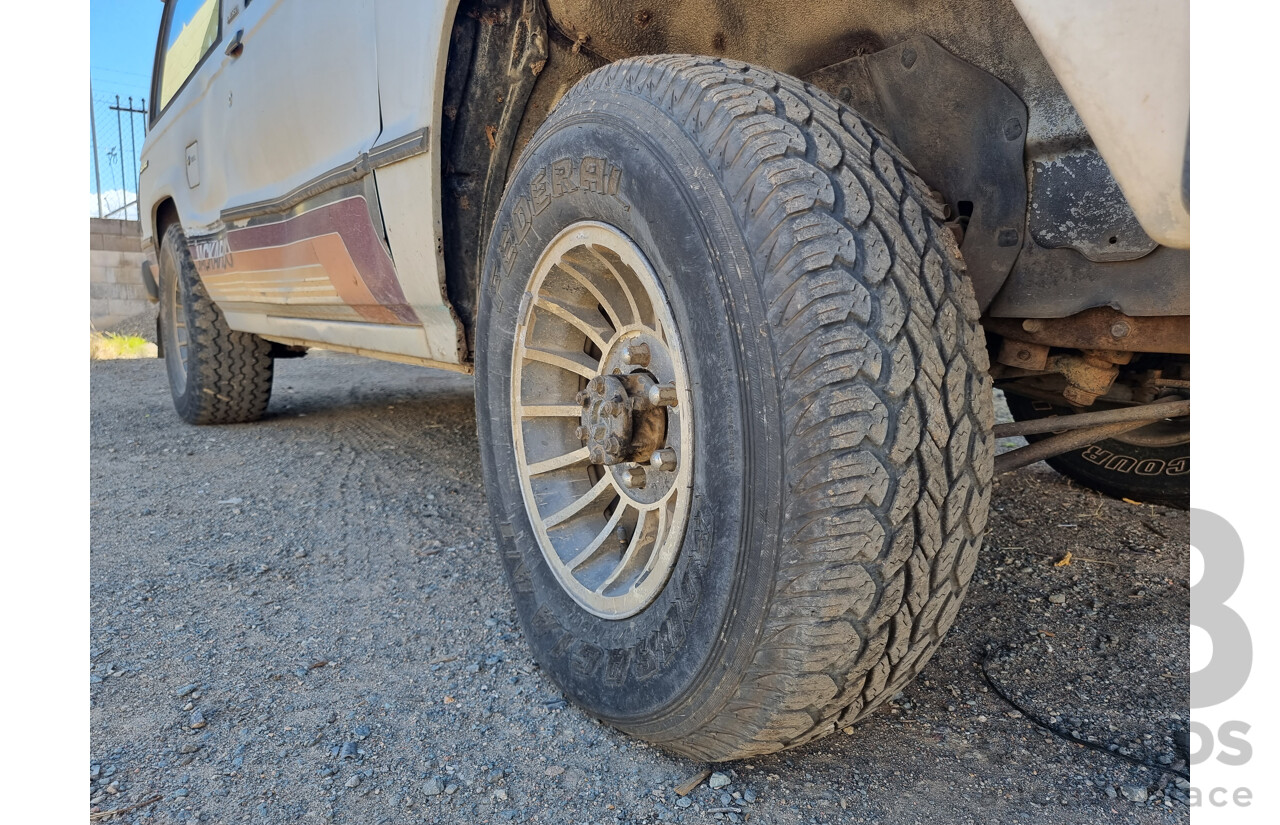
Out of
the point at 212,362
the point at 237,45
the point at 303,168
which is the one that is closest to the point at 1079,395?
the point at 303,168

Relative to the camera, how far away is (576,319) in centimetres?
166

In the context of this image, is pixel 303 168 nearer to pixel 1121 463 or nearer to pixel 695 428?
pixel 695 428

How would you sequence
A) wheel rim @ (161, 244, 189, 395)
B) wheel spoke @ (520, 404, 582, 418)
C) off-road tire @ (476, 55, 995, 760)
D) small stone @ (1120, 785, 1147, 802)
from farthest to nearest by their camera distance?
wheel rim @ (161, 244, 189, 395)
wheel spoke @ (520, 404, 582, 418)
small stone @ (1120, 785, 1147, 802)
off-road tire @ (476, 55, 995, 760)

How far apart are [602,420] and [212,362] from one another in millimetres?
3412

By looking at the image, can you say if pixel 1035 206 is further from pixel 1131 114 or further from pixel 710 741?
pixel 710 741

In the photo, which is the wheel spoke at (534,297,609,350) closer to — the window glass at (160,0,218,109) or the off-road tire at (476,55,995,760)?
the off-road tire at (476,55,995,760)

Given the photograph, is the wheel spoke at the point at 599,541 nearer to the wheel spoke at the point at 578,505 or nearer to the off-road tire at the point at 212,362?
the wheel spoke at the point at 578,505

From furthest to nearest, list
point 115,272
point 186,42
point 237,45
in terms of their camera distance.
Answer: point 115,272
point 186,42
point 237,45

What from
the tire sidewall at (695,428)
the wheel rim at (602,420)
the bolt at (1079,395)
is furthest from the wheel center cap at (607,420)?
the bolt at (1079,395)

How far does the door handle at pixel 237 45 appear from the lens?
3.03m

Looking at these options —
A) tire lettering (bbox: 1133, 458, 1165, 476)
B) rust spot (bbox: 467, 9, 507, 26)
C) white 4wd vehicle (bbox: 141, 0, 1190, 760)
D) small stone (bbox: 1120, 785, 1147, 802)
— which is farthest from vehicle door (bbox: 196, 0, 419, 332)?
tire lettering (bbox: 1133, 458, 1165, 476)

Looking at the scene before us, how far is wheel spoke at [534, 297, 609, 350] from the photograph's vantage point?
5.40 feet

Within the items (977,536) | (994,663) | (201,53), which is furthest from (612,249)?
(201,53)

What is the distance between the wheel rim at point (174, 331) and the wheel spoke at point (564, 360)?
3.51 m
